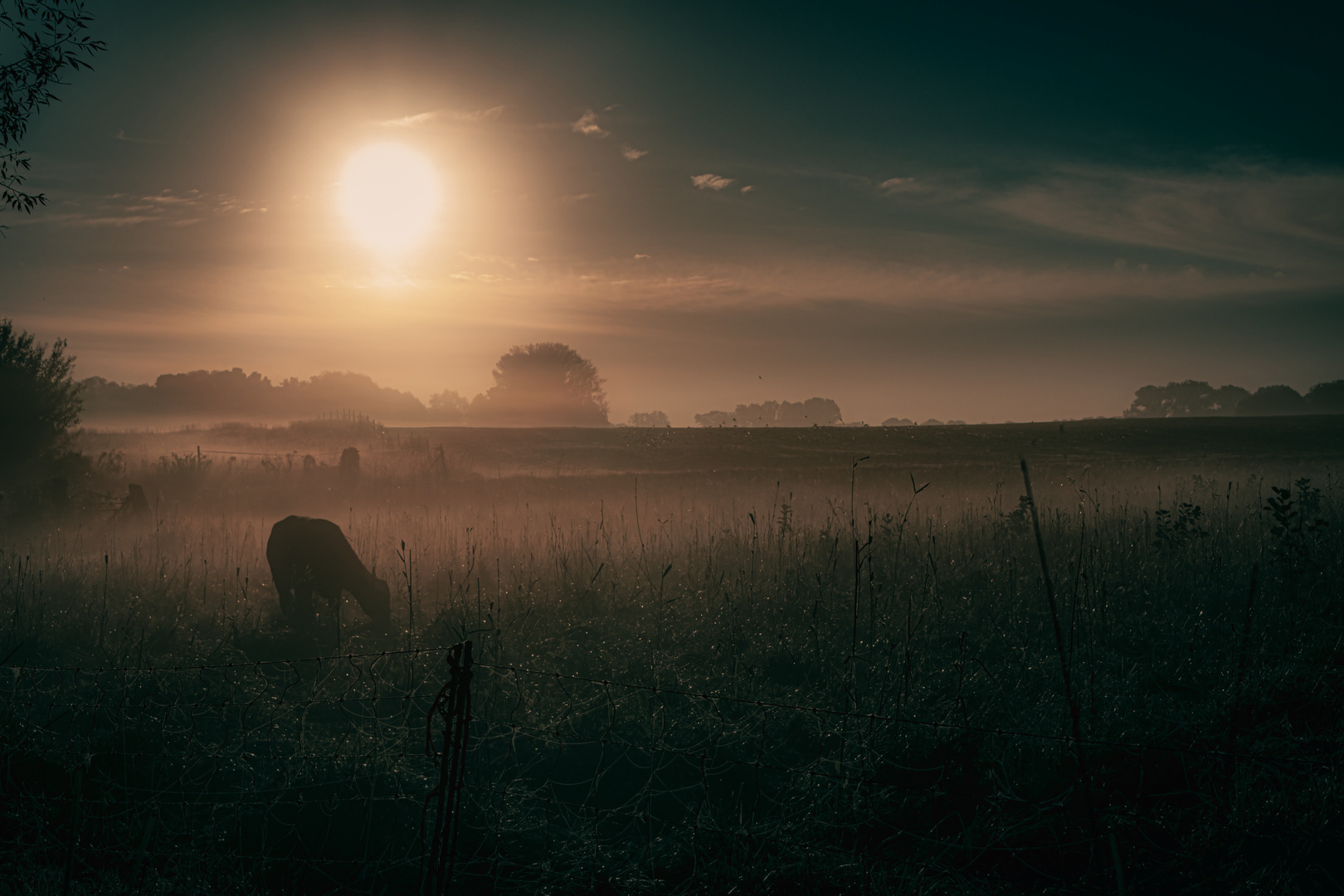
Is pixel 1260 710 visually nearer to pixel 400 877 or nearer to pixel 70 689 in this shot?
pixel 400 877

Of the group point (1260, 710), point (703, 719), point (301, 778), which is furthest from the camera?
point (703, 719)

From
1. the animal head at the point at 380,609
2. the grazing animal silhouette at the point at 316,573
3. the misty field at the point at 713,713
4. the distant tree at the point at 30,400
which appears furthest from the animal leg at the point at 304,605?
the distant tree at the point at 30,400

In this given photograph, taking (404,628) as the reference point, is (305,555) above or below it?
above

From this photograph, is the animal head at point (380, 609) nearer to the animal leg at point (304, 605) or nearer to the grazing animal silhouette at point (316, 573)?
the grazing animal silhouette at point (316, 573)

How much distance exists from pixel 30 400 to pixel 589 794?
21.0 meters

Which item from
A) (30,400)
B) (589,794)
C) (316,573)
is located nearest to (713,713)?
(589,794)

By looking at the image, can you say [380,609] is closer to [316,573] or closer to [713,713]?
[316,573]

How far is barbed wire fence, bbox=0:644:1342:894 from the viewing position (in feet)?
12.1

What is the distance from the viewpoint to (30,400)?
1816 cm

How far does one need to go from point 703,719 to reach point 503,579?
15.6ft

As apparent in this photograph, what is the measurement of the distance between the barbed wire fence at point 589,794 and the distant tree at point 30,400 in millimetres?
16451

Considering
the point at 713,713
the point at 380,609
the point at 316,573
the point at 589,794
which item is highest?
the point at 316,573

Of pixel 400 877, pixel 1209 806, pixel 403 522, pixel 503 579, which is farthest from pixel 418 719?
pixel 403 522

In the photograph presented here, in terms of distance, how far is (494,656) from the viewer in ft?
22.3
